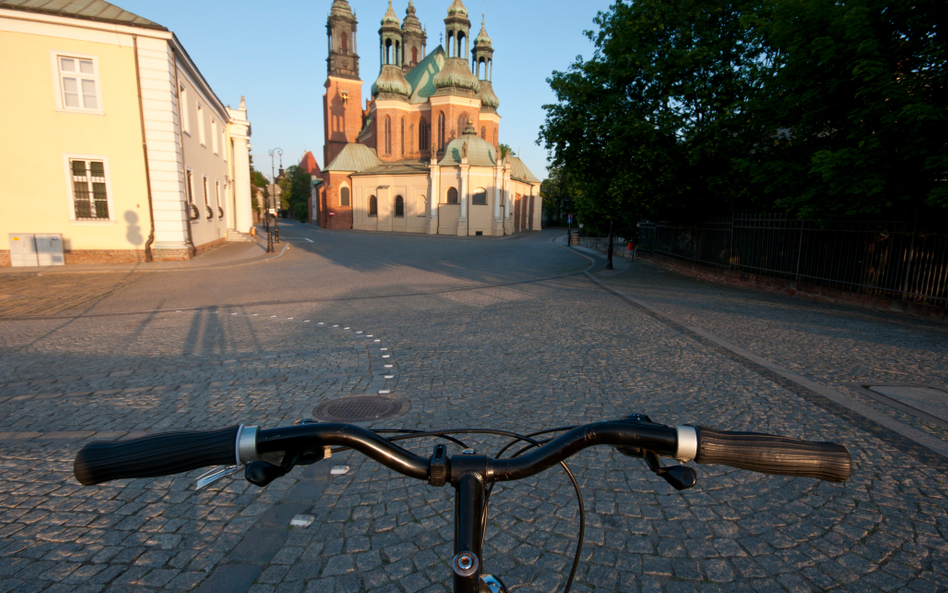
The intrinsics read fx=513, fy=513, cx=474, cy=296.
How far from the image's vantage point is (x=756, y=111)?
1234 cm

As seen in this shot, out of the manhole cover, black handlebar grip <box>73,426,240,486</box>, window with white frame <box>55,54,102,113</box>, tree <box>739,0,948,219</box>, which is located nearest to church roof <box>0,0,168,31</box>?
window with white frame <box>55,54,102,113</box>

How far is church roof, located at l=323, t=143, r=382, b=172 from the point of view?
193ft

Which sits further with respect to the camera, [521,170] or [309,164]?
[309,164]

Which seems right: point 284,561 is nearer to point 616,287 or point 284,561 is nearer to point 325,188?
point 616,287

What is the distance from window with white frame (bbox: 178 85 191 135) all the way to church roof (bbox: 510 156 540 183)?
A: 46.0 m

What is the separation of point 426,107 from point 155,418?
5894 centimetres

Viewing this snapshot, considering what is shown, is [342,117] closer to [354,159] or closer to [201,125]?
[354,159]

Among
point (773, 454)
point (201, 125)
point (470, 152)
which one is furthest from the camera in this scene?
point (470, 152)

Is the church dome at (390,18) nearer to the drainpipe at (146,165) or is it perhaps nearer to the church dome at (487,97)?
the church dome at (487,97)

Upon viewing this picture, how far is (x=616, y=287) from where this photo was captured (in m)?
14.4

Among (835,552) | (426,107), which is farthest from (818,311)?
(426,107)

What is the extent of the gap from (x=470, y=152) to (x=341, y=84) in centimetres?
2335

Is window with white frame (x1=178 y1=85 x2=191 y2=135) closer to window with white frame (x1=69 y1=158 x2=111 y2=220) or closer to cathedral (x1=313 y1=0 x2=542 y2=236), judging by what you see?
window with white frame (x1=69 y1=158 x2=111 y2=220)

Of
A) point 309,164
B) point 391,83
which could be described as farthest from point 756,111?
point 309,164
